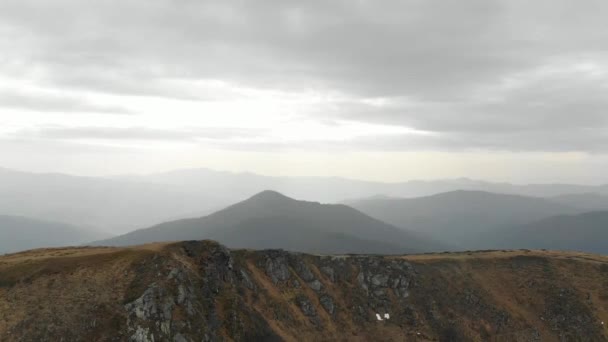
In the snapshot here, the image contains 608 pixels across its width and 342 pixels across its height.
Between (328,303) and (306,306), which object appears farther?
(328,303)

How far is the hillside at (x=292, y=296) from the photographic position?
6781 centimetres

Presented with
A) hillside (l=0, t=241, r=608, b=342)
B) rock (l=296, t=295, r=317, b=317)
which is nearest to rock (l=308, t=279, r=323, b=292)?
hillside (l=0, t=241, r=608, b=342)

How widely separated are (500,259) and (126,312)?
5021 inches

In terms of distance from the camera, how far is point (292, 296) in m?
105

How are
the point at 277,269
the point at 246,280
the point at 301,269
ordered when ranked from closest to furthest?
the point at 246,280
the point at 277,269
the point at 301,269

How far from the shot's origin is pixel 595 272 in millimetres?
134000

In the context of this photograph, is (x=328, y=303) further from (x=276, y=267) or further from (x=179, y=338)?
(x=179, y=338)

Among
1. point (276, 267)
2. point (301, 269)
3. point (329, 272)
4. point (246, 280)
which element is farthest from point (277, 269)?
point (329, 272)

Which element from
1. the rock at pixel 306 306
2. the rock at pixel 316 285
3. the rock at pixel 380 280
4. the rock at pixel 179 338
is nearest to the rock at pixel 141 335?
the rock at pixel 179 338

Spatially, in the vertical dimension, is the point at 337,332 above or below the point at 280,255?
below

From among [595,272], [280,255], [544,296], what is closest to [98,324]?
[280,255]

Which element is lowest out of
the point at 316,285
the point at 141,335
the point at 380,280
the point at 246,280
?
the point at 380,280

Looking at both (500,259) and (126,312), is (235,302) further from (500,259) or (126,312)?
(500,259)

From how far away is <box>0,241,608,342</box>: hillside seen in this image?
222 feet
